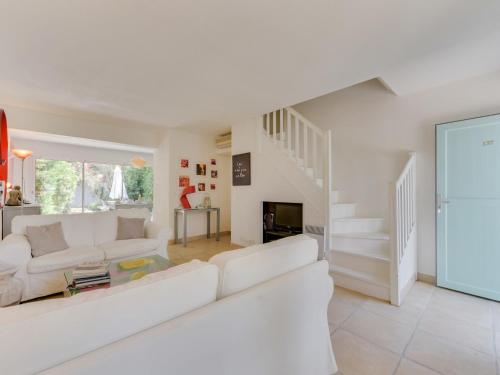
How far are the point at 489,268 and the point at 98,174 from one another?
7882 millimetres

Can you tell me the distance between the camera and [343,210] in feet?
11.5

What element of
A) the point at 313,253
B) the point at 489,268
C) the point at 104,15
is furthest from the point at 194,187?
the point at 489,268

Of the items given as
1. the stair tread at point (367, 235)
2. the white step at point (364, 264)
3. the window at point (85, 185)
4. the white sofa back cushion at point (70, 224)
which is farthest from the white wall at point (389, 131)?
the window at point (85, 185)

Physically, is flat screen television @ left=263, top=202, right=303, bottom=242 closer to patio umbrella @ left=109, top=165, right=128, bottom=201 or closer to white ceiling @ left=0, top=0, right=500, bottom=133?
white ceiling @ left=0, top=0, right=500, bottom=133

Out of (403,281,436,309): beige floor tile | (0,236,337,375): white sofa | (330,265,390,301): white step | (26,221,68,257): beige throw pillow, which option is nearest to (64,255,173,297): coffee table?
(26,221,68,257): beige throw pillow

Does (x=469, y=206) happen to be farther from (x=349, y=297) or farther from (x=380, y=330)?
(x=380, y=330)

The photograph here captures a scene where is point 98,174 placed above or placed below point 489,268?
above

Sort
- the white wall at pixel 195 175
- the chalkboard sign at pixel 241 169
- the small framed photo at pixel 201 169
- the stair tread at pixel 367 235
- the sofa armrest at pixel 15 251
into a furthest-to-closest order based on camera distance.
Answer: the small framed photo at pixel 201 169
the white wall at pixel 195 175
the chalkboard sign at pixel 241 169
the stair tread at pixel 367 235
the sofa armrest at pixel 15 251

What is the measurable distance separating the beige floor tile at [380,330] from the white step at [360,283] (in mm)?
374

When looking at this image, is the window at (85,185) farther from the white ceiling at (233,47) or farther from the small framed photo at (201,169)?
the white ceiling at (233,47)

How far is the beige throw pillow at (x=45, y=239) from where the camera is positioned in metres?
2.58

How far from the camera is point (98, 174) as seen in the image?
6.39m

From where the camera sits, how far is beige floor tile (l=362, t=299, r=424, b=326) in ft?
7.01

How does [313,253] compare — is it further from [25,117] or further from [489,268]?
[25,117]
